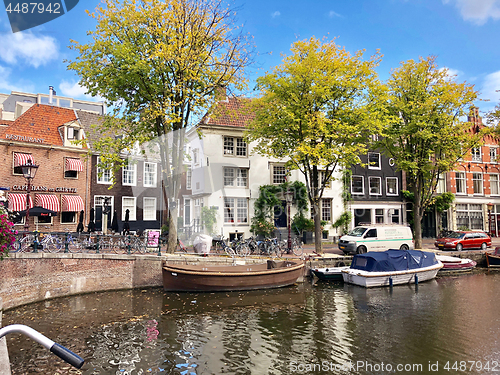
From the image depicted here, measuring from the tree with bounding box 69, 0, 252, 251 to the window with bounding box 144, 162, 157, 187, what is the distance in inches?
477

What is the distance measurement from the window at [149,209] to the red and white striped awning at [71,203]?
538cm

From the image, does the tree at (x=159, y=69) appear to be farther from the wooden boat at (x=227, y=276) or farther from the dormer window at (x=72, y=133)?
the dormer window at (x=72, y=133)

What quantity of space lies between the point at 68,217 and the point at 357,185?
987 inches

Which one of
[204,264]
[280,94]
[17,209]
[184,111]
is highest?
[280,94]

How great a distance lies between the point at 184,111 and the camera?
20703mm

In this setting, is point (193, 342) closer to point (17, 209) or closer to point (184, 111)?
point (184, 111)

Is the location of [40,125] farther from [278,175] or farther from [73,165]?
[278,175]

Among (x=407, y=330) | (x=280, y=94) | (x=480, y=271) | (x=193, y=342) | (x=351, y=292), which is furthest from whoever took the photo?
(x=480, y=271)

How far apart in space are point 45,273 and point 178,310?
599cm

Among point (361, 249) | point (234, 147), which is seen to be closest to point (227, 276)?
point (361, 249)

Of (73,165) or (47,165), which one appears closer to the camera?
(47,165)

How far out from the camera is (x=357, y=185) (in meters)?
33.1

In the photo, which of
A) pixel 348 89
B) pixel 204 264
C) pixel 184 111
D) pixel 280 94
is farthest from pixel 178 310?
pixel 348 89

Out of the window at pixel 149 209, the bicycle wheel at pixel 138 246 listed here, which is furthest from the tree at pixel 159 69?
the window at pixel 149 209
